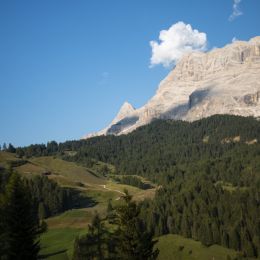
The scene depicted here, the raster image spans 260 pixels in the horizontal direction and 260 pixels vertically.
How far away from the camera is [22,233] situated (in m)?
46.2

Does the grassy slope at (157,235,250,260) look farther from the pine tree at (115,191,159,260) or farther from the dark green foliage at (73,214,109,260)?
the pine tree at (115,191,159,260)

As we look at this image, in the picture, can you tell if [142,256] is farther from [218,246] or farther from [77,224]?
[77,224]

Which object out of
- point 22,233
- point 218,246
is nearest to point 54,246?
point 218,246

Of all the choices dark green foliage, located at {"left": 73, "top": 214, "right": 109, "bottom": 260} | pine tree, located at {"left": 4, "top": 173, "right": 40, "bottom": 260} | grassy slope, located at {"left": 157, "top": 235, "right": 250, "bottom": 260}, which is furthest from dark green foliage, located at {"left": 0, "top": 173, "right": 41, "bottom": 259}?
grassy slope, located at {"left": 157, "top": 235, "right": 250, "bottom": 260}

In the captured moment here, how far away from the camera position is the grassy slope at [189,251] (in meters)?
156

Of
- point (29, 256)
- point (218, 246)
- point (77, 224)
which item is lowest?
point (218, 246)

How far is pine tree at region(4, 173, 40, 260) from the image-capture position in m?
45.1

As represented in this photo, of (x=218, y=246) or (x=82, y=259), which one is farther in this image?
→ (x=218, y=246)

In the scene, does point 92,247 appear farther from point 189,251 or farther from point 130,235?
point 130,235

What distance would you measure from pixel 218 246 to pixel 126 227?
446ft

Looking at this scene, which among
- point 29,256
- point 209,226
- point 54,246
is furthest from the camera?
point 209,226

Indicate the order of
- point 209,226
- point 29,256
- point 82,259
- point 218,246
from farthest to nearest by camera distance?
point 209,226
point 218,246
point 82,259
point 29,256

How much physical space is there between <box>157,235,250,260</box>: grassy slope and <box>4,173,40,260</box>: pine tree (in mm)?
115139

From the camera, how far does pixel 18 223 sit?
46.1 m
